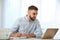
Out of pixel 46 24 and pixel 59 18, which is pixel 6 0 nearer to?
pixel 46 24

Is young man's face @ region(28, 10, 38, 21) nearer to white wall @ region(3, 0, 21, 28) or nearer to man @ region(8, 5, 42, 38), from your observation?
man @ region(8, 5, 42, 38)

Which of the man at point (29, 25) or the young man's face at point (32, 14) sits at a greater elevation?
the young man's face at point (32, 14)

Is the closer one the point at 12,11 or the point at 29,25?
the point at 29,25

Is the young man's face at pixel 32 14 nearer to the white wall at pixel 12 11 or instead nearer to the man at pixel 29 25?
the man at pixel 29 25

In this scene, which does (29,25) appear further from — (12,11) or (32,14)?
(12,11)

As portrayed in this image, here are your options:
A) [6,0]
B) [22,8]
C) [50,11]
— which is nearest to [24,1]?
[22,8]

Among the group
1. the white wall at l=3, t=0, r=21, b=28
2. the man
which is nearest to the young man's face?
the man

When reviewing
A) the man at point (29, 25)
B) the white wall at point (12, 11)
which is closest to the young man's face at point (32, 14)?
the man at point (29, 25)

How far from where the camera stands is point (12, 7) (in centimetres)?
333

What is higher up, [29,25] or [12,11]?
[12,11]

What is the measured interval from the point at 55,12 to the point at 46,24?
379 millimetres

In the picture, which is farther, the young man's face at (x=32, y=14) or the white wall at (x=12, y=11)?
the white wall at (x=12, y=11)

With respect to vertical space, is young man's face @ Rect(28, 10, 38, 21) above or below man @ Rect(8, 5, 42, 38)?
above

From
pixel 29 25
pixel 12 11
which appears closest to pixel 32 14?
pixel 29 25
